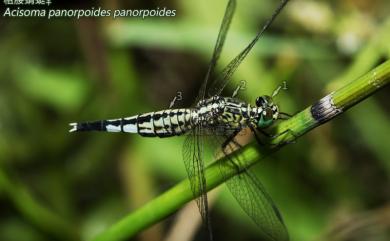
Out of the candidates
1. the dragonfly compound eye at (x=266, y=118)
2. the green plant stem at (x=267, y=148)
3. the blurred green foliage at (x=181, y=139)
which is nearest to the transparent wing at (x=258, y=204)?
the dragonfly compound eye at (x=266, y=118)

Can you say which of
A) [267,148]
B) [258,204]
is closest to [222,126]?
[258,204]

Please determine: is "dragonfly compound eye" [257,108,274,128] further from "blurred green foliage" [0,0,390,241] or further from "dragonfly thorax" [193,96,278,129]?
"blurred green foliage" [0,0,390,241]

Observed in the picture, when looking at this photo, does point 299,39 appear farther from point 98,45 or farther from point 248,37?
point 98,45

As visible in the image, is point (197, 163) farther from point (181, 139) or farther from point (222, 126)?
point (181, 139)

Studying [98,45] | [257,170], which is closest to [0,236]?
[98,45]

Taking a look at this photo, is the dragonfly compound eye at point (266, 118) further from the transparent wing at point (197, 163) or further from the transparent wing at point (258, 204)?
the transparent wing at point (197, 163)

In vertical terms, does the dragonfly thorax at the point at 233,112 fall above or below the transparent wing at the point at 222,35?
below
